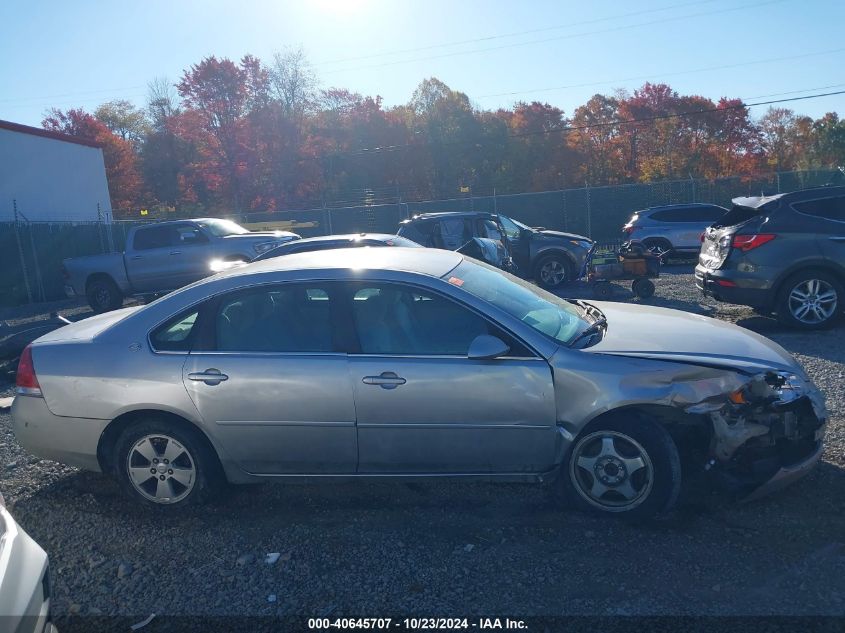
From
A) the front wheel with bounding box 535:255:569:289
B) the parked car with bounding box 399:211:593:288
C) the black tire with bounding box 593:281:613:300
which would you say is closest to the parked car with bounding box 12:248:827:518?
the black tire with bounding box 593:281:613:300

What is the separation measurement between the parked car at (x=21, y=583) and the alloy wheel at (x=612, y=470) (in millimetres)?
2723

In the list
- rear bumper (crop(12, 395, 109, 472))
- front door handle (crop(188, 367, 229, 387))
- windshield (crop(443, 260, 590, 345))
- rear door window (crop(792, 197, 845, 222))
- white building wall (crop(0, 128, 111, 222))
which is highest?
white building wall (crop(0, 128, 111, 222))

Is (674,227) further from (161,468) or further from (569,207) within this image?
(161,468)

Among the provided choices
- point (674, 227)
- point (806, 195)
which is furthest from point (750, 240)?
point (674, 227)

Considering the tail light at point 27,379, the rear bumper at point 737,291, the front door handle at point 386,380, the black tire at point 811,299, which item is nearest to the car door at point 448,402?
the front door handle at point 386,380

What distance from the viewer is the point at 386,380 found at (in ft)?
13.8

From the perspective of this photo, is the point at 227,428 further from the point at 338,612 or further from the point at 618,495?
the point at 618,495

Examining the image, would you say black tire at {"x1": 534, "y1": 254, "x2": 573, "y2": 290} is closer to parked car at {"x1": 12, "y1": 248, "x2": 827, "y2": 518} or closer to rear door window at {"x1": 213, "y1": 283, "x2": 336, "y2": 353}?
parked car at {"x1": 12, "y1": 248, "x2": 827, "y2": 518}

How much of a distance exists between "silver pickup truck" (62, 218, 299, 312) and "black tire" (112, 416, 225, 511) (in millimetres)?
11015

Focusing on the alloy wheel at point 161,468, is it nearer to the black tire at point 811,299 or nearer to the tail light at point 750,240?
the tail light at point 750,240

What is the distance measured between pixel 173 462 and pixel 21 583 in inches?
70.1

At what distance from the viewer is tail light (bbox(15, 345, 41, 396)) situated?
4.67 m

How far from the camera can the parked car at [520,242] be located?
14844mm

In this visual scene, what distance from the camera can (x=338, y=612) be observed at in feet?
11.3
